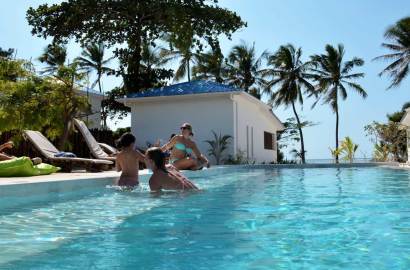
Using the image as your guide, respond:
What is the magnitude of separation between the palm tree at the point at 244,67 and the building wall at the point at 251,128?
30.2ft

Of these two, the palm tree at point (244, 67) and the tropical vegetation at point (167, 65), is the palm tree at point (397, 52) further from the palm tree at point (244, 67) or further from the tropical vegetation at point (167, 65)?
the palm tree at point (244, 67)

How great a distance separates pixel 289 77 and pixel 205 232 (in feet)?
101

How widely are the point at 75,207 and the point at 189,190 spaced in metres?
2.02

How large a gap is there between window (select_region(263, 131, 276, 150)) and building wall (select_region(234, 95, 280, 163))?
0.86 feet

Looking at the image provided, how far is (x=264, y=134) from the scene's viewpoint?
2530 centimetres

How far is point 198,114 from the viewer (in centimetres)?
1959

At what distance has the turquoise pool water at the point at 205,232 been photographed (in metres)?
2.78

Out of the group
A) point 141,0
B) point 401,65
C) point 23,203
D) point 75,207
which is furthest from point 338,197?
point 401,65

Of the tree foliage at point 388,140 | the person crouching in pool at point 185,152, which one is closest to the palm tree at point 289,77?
the tree foliage at point 388,140

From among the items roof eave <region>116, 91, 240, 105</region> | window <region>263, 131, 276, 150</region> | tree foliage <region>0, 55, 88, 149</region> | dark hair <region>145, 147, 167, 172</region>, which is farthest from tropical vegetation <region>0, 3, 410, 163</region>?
dark hair <region>145, 147, 167, 172</region>

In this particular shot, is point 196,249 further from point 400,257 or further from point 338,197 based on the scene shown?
point 338,197

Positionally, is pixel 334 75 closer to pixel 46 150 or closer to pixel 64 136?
pixel 64 136

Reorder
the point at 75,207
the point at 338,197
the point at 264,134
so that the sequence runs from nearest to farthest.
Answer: the point at 75,207, the point at 338,197, the point at 264,134

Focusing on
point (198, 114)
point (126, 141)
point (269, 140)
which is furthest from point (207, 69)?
point (126, 141)
